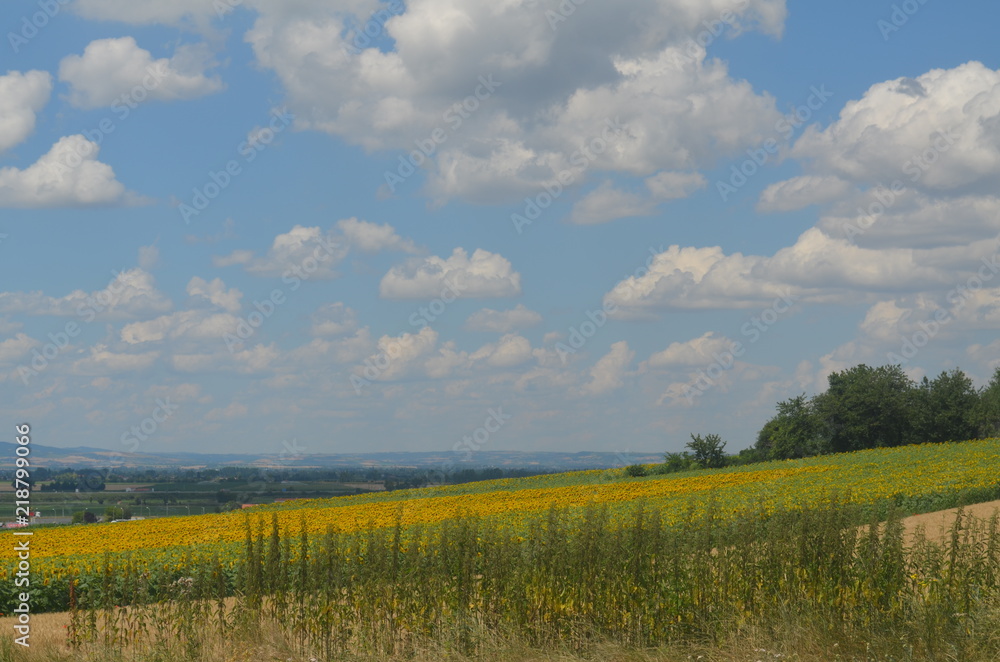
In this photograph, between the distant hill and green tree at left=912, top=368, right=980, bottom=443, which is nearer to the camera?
green tree at left=912, top=368, right=980, bottom=443

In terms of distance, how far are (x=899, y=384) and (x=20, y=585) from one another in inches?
2285

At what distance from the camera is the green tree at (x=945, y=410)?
56781 mm

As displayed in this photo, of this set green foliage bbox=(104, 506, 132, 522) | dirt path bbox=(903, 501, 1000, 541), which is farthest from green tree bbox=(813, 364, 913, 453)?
green foliage bbox=(104, 506, 132, 522)

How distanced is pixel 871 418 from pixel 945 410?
632cm

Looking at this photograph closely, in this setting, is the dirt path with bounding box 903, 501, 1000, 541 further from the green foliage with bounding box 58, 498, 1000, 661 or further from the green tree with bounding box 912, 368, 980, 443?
the green tree with bounding box 912, 368, 980, 443

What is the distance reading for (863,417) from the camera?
183ft

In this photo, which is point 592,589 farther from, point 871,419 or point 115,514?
point 871,419

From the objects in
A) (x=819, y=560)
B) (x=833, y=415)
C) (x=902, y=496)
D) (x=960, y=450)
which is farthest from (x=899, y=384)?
(x=819, y=560)

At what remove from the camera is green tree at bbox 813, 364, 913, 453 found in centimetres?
5550

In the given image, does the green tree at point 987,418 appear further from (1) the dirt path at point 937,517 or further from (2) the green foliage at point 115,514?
(2) the green foliage at point 115,514

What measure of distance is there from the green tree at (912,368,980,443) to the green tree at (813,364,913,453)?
2.77ft

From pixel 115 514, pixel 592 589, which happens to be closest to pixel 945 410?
pixel 115 514

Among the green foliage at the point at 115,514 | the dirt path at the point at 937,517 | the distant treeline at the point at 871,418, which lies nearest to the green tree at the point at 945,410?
the distant treeline at the point at 871,418

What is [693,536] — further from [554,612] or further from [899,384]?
[899,384]
